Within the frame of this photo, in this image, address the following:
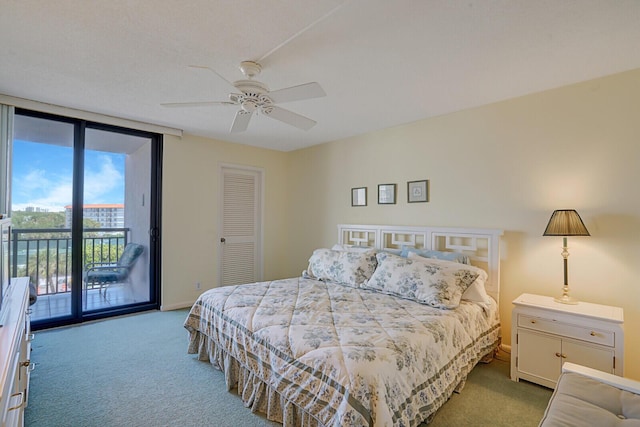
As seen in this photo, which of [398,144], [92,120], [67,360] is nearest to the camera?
[67,360]

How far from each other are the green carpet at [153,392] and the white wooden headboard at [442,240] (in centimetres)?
89

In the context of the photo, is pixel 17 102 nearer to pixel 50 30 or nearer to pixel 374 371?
pixel 50 30

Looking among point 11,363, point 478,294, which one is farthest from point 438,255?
point 11,363

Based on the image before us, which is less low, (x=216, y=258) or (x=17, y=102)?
(x=17, y=102)

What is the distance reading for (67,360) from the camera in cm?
266

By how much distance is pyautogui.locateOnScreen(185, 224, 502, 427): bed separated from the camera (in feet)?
5.02

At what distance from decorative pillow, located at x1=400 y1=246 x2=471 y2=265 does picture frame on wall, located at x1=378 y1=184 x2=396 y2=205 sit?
2.36 feet

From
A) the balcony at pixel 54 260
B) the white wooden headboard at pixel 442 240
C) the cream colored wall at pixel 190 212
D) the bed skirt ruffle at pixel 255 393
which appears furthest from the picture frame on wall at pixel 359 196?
the balcony at pixel 54 260

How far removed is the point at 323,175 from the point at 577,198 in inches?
121

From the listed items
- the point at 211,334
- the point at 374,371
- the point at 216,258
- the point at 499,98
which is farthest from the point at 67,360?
the point at 499,98

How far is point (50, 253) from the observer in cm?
346

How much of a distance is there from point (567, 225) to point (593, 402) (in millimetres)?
1411

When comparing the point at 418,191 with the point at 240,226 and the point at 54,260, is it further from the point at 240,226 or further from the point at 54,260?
the point at 54,260

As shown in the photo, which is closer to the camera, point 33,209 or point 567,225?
point 567,225
